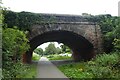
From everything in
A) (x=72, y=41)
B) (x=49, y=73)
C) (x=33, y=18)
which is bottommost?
(x=49, y=73)

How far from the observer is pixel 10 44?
1262cm

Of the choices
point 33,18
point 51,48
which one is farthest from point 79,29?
point 51,48

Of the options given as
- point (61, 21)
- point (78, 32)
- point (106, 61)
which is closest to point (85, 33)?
point (78, 32)

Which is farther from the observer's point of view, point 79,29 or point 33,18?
point 79,29

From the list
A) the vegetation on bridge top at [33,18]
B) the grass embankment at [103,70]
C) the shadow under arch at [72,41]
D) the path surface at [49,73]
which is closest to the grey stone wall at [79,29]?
the vegetation on bridge top at [33,18]

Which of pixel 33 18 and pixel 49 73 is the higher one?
pixel 33 18

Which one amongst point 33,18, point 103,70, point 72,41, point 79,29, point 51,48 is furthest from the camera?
point 51,48

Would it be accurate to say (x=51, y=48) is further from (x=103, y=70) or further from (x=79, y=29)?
(x=103, y=70)

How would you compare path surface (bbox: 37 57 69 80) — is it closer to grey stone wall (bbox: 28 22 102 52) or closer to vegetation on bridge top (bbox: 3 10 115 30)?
grey stone wall (bbox: 28 22 102 52)

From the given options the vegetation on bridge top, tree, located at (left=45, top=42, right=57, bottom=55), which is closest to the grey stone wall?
the vegetation on bridge top

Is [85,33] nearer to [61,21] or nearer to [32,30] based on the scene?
[61,21]

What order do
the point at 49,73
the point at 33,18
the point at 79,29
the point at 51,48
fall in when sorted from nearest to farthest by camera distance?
1. the point at 49,73
2. the point at 33,18
3. the point at 79,29
4. the point at 51,48

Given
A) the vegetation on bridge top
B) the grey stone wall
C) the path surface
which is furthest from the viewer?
the grey stone wall

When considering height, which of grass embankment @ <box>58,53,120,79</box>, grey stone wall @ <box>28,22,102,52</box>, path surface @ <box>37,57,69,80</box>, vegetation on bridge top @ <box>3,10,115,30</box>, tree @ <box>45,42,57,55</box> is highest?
vegetation on bridge top @ <box>3,10,115,30</box>
